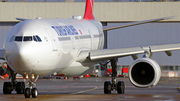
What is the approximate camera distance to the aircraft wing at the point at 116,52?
21547 mm

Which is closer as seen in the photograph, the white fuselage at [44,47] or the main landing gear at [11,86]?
the white fuselage at [44,47]

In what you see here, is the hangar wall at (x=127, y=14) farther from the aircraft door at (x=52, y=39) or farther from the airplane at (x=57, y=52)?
the aircraft door at (x=52, y=39)

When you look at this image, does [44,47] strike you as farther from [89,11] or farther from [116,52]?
[89,11]

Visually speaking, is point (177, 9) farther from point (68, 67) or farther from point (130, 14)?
point (68, 67)

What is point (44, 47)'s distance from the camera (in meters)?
19.0

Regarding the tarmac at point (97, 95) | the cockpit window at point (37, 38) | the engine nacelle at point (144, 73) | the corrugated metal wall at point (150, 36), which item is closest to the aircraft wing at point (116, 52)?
the engine nacelle at point (144, 73)

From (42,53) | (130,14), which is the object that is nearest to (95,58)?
(42,53)

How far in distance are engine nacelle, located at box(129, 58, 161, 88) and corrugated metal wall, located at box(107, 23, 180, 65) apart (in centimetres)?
4575

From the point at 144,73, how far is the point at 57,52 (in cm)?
472

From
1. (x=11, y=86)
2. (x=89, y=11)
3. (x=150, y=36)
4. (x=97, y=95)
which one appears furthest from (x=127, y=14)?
(x=97, y=95)

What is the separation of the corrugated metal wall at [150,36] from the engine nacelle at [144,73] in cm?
4575

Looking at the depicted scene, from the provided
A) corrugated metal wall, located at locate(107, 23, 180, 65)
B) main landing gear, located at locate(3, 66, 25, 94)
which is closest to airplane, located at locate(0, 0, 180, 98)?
main landing gear, located at locate(3, 66, 25, 94)

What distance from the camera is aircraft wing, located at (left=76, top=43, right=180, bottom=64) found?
21.5 meters

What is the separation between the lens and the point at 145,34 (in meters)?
67.6
